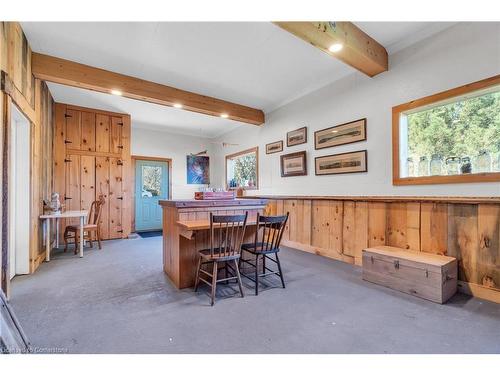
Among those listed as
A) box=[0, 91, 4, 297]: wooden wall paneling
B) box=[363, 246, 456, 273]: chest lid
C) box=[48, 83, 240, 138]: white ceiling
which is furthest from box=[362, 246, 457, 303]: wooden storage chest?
box=[48, 83, 240, 138]: white ceiling

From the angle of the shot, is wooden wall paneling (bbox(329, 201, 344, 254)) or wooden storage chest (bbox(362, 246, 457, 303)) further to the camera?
wooden wall paneling (bbox(329, 201, 344, 254))

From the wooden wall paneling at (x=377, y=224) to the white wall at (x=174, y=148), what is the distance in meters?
5.40

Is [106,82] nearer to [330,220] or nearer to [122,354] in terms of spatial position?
[122,354]

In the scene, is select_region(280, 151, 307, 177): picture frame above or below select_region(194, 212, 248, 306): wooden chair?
above

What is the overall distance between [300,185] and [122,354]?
145 inches

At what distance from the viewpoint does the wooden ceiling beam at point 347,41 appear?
240cm

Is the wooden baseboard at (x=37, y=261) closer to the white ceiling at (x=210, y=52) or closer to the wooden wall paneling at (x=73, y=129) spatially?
the wooden wall paneling at (x=73, y=129)

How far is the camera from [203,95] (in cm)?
466

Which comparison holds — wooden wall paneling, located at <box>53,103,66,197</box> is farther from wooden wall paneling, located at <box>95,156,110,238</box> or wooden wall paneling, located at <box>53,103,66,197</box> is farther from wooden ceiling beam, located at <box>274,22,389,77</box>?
wooden ceiling beam, located at <box>274,22,389,77</box>

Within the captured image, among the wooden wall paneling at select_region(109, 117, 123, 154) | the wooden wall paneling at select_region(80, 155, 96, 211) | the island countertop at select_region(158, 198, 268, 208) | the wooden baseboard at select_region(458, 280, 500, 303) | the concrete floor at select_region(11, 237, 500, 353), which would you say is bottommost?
the concrete floor at select_region(11, 237, 500, 353)

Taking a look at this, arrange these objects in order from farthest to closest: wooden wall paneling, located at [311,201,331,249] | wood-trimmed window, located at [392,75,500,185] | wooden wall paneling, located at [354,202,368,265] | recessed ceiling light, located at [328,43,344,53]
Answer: wooden wall paneling, located at [311,201,331,249] < wooden wall paneling, located at [354,202,368,265] < recessed ceiling light, located at [328,43,344,53] < wood-trimmed window, located at [392,75,500,185]

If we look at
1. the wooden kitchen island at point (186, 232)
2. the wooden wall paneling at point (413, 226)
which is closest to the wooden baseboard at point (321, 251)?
the wooden wall paneling at point (413, 226)

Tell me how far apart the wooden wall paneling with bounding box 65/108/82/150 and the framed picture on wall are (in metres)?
2.86

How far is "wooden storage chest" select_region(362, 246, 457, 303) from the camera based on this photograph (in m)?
2.33
